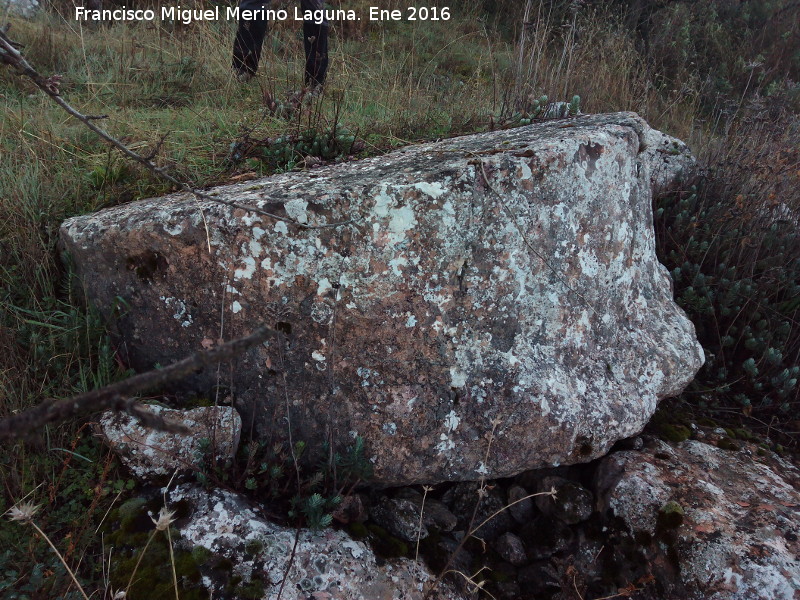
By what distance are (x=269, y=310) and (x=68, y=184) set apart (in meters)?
1.61

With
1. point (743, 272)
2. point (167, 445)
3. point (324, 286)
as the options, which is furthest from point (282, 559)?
point (743, 272)

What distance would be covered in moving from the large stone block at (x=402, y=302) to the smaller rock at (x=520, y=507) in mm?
145

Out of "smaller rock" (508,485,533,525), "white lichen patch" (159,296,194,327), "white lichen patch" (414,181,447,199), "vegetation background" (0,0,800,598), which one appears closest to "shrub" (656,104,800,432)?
"vegetation background" (0,0,800,598)

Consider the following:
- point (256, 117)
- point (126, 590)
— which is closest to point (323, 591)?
point (126, 590)

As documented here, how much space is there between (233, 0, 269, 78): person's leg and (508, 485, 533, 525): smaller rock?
3.59m

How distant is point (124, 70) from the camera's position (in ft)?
14.7

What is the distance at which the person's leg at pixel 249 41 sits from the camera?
428cm

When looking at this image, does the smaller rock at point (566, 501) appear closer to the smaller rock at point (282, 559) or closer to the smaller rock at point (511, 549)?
the smaller rock at point (511, 549)

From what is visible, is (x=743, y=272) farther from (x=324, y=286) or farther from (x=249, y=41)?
(x=249, y=41)

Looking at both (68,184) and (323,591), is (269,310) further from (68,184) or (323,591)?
(68,184)

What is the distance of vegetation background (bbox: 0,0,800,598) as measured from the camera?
2008mm

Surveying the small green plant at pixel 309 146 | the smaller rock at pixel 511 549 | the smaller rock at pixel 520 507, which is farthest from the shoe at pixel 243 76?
the smaller rock at pixel 511 549

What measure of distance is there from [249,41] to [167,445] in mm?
3509

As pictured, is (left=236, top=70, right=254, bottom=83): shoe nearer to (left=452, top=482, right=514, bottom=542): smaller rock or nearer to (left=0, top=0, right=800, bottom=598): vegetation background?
(left=0, top=0, right=800, bottom=598): vegetation background
